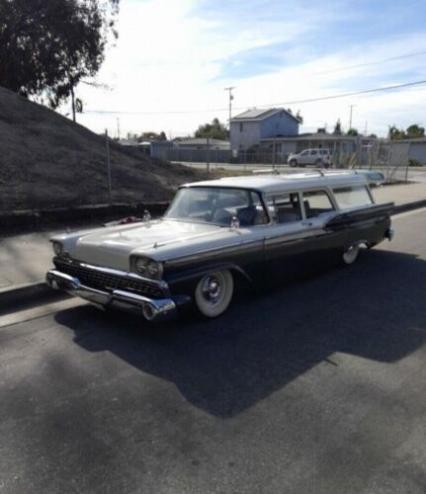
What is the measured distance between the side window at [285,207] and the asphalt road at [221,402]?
3.33 feet

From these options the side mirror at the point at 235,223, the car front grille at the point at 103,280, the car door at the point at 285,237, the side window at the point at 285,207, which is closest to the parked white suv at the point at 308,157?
the side window at the point at 285,207

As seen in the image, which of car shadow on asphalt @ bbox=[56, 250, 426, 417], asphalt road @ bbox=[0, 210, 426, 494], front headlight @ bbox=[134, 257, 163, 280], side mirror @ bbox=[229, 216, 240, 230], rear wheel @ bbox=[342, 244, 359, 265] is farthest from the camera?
rear wheel @ bbox=[342, 244, 359, 265]

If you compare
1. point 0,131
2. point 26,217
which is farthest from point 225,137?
point 26,217

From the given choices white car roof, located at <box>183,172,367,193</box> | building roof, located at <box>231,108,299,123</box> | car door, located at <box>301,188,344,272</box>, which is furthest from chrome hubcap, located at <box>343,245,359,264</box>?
building roof, located at <box>231,108,299,123</box>

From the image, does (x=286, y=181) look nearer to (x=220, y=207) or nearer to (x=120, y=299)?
(x=220, y=207)

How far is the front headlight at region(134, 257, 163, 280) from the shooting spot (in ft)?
13.0

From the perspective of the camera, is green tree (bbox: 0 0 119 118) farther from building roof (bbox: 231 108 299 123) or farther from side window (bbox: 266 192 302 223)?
building roof (bbox: 231 108 299 123)

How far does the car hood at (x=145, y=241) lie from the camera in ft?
13.6

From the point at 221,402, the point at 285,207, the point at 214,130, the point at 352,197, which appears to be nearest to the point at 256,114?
the point at 214,130

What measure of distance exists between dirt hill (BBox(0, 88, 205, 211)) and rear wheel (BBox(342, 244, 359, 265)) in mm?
5959

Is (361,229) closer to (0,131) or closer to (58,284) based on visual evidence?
(58,284)

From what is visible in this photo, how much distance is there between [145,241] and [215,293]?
32.9 inches

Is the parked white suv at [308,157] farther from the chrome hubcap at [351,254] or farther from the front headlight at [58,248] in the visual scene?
the front headlight at [58,248]

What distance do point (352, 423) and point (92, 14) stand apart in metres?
28.2
